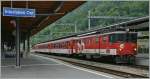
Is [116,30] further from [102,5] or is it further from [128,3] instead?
[102,5]

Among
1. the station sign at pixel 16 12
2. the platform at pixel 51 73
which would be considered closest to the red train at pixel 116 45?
the platform at pixel 51 73

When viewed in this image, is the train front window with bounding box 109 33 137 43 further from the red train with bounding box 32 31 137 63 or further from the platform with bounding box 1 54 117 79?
the platform with bounding box 1 54 117 79

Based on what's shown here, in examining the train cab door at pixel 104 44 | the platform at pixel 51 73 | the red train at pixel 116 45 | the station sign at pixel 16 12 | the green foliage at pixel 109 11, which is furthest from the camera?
the green foliage at pixel 109 11

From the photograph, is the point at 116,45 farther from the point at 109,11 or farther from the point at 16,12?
the point at 109,11

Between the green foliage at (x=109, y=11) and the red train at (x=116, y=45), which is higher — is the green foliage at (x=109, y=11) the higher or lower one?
the higher one

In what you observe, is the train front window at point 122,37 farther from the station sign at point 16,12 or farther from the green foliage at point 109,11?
the green foliage at point 109,11

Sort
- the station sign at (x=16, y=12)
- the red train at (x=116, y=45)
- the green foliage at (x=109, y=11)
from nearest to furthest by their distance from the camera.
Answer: the station sign at (x=16, y=12) < the red train at (x=116, y=45) < the green foliage at (x=109, y=11)

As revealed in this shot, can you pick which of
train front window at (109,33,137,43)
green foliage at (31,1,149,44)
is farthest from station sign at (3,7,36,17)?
green foliage at (31,1,149,44)

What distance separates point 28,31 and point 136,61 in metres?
22.2

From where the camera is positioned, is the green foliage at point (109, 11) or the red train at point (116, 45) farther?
the green foliage at point (109, 11)

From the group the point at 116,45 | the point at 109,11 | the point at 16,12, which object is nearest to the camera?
the point at 16,12

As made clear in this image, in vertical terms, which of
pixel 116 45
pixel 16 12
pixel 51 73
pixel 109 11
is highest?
pixel 109 11

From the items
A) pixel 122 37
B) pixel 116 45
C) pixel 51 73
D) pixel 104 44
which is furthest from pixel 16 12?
pixel 104 44

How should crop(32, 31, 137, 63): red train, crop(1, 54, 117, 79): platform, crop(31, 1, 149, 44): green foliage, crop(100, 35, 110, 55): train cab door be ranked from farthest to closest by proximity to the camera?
crop(31, 1, 149, 44): green foliage → crop(100, 35, 110, 55): train cab door → crop(32, 31, 137, 63): red train → crop(1, 54, 117, 79): platform
